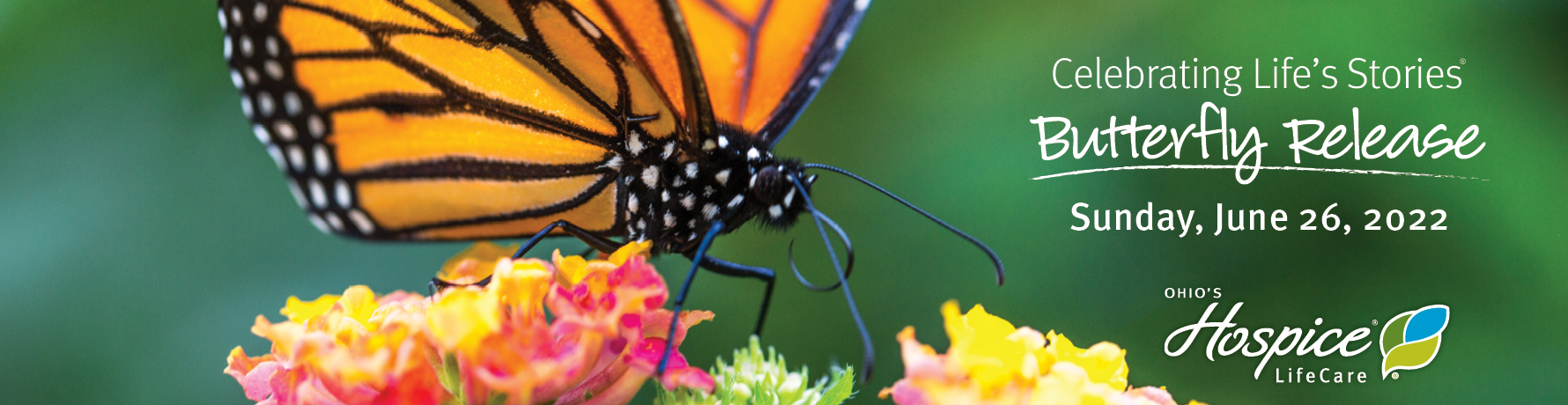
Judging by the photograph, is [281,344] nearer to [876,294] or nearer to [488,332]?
[488,332]

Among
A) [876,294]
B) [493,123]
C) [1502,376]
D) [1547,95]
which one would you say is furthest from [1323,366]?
[493,123]

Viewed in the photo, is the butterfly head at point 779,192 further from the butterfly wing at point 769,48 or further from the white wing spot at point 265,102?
the white wing spot at point 265,102

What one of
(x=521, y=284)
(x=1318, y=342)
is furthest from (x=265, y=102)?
(x=1318, y=342)

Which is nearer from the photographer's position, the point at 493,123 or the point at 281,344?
the point at 281,344

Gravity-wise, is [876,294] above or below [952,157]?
below

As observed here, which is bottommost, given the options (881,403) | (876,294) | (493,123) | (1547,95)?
(881,403)
